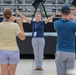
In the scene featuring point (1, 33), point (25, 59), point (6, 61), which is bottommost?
point (25, 59)

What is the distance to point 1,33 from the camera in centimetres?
523

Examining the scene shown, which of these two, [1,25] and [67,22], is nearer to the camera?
[67,22]

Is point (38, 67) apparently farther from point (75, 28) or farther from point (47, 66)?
point (75, 28)

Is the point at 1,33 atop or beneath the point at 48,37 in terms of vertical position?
atop

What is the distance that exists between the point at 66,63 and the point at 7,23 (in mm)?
1220

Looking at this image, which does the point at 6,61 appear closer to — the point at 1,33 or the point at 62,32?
the point at 1,33

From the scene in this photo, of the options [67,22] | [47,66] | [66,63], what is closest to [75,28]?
[67,22]

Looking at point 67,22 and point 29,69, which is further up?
point 67,22

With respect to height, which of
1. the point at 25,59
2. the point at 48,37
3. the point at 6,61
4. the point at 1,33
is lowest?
the point at 25,59

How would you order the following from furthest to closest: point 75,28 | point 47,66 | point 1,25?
point 47,66 < point 1,25 < point 75,28

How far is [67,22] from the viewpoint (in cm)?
485

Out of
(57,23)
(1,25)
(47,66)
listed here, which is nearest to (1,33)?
(1,25)

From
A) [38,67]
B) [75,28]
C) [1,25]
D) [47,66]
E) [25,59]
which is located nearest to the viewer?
[75,28]

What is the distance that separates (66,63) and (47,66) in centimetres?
405
